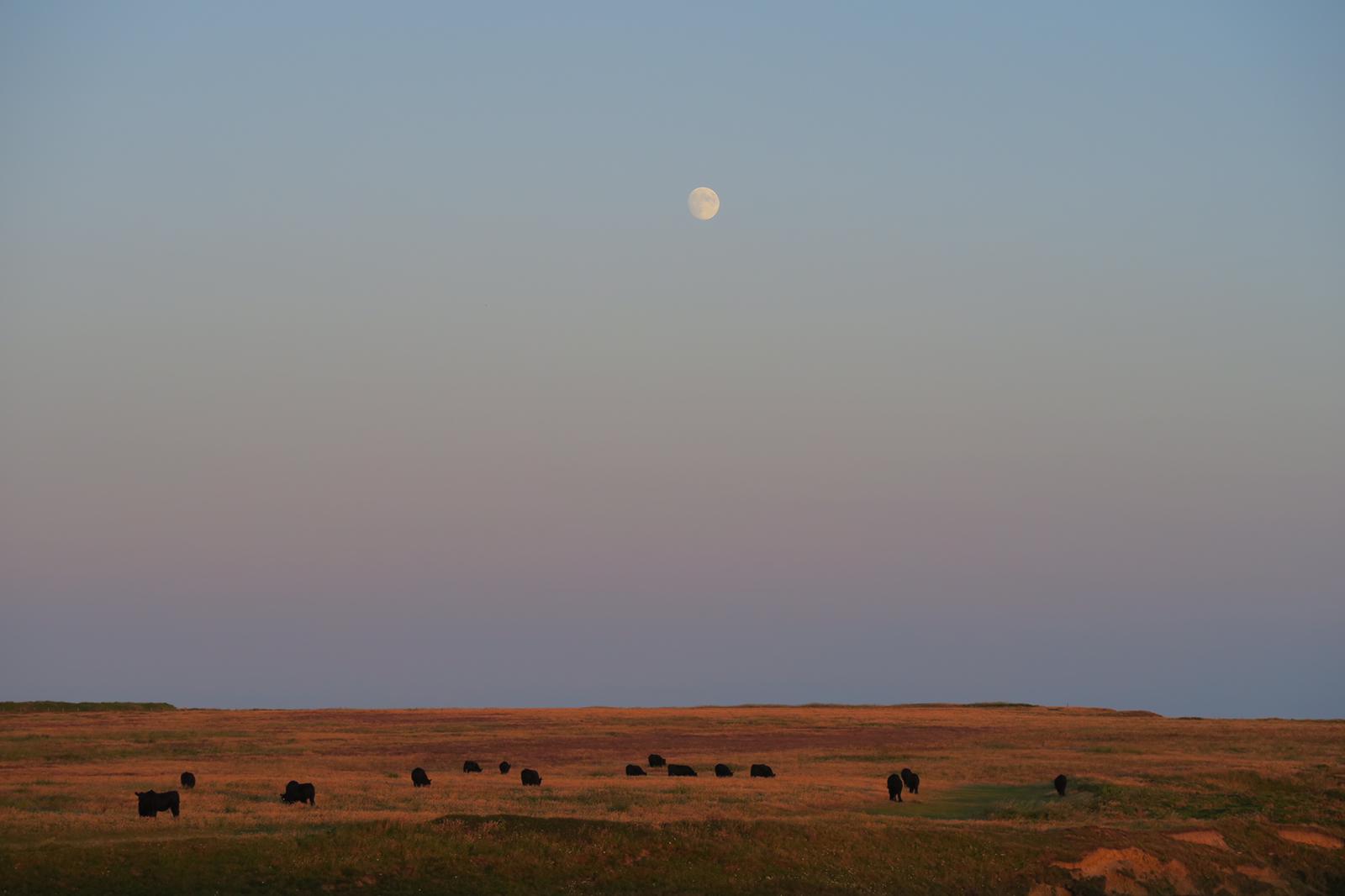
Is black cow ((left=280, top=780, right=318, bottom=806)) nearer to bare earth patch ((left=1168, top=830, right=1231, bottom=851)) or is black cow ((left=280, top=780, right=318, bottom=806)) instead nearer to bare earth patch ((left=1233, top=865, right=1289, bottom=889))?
bare earth patch ((left=1168, top=830, right=1231, bottom=851))

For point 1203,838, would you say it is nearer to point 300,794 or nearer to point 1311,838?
point 1311,838

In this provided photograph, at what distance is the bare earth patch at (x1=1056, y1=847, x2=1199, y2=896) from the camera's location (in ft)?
111

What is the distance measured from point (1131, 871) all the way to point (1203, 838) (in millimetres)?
5260

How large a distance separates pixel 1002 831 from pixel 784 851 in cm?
800

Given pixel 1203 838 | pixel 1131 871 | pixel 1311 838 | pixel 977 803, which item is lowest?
pixel 1131 871

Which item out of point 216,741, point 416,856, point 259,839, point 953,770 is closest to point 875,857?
point 416,856

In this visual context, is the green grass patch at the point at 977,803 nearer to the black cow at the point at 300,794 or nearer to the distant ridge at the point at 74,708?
the black cow at the point at 300,794

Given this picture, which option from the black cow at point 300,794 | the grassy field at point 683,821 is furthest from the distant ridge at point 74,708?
the black cow at point 300,794

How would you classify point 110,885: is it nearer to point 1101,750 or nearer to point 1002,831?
point 1002,831

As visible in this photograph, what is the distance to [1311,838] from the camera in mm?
40875

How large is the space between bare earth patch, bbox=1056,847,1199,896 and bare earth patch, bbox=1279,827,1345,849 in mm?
7545

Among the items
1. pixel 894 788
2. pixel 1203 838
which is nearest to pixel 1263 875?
pixel 1203 838

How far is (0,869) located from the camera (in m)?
27.7

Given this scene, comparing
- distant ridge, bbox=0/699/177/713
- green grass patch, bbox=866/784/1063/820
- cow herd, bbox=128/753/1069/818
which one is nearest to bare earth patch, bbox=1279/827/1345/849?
green grass patch, bbox=866/784/1063/820
